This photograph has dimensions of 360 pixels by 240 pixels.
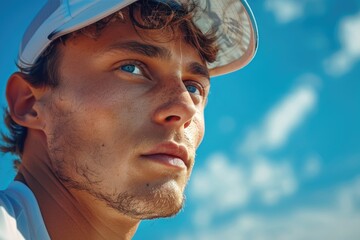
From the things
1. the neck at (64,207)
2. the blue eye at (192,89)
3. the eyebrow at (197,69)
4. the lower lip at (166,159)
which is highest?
the eyebrow at (197,69)

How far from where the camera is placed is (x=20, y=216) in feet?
6.50

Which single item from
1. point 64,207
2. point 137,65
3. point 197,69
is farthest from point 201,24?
point 64,207

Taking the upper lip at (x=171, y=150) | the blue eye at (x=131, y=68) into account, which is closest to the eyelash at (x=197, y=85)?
the blue eye at (x=131, y=68)

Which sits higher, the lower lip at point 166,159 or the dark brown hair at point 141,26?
the dark brown hair at point 141,26

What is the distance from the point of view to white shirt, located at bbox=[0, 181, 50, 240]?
5.87 feet

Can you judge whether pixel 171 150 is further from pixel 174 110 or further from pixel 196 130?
pixel 196 130

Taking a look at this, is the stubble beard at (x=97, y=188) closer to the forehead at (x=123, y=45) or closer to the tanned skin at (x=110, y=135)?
the tanned skin at (x=110, y=135)

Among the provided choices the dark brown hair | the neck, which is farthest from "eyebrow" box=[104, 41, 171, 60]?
the neck

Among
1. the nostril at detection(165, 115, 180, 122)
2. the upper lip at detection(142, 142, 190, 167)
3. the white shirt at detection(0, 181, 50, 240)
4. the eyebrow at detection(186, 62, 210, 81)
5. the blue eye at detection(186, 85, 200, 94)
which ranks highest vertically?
the eyebrow at detection(186, 62, 210, 81)

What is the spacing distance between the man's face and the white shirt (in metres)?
0.28

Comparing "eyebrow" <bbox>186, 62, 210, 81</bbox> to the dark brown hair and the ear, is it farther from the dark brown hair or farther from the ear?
the ear

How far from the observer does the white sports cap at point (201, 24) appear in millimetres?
2332

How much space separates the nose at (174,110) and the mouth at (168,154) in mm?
117

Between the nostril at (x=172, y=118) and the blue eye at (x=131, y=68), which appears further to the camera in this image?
the blue eye at (x=131, y=68)
